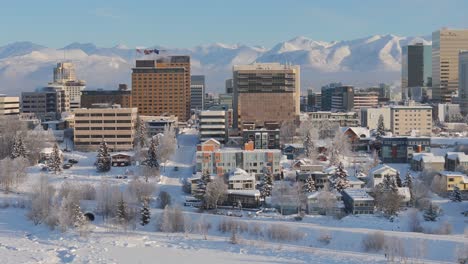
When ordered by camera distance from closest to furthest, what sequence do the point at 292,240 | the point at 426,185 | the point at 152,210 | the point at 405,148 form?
the point at 292,240 < the point at 152,210 < the point at 426,185 < the point at 405,148

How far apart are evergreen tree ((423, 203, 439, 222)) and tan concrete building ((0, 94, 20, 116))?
125 feet

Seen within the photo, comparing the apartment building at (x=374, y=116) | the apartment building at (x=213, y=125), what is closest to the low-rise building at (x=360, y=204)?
the apartment building at (x=213, y=125)

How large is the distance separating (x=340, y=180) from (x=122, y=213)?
32.0 feet

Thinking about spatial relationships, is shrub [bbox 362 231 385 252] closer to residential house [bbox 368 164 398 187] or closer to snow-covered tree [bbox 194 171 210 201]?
snow-covered tree [bbox 194 171 210 201]

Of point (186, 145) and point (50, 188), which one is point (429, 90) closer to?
point (186, 145)

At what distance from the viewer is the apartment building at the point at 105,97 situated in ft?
190

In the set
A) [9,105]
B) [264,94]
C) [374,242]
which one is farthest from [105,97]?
[374,242]

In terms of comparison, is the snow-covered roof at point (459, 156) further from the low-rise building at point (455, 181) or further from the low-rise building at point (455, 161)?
the low-rise building at point (455, 181)

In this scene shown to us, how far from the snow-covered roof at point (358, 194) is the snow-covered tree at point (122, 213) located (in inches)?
317

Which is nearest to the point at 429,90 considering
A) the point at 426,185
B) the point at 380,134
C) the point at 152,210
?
the point at 380,134

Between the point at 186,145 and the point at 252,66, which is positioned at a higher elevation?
the point at 252,66

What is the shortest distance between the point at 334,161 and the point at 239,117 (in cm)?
1258

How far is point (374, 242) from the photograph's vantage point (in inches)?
779

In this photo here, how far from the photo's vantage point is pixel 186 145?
140ft
